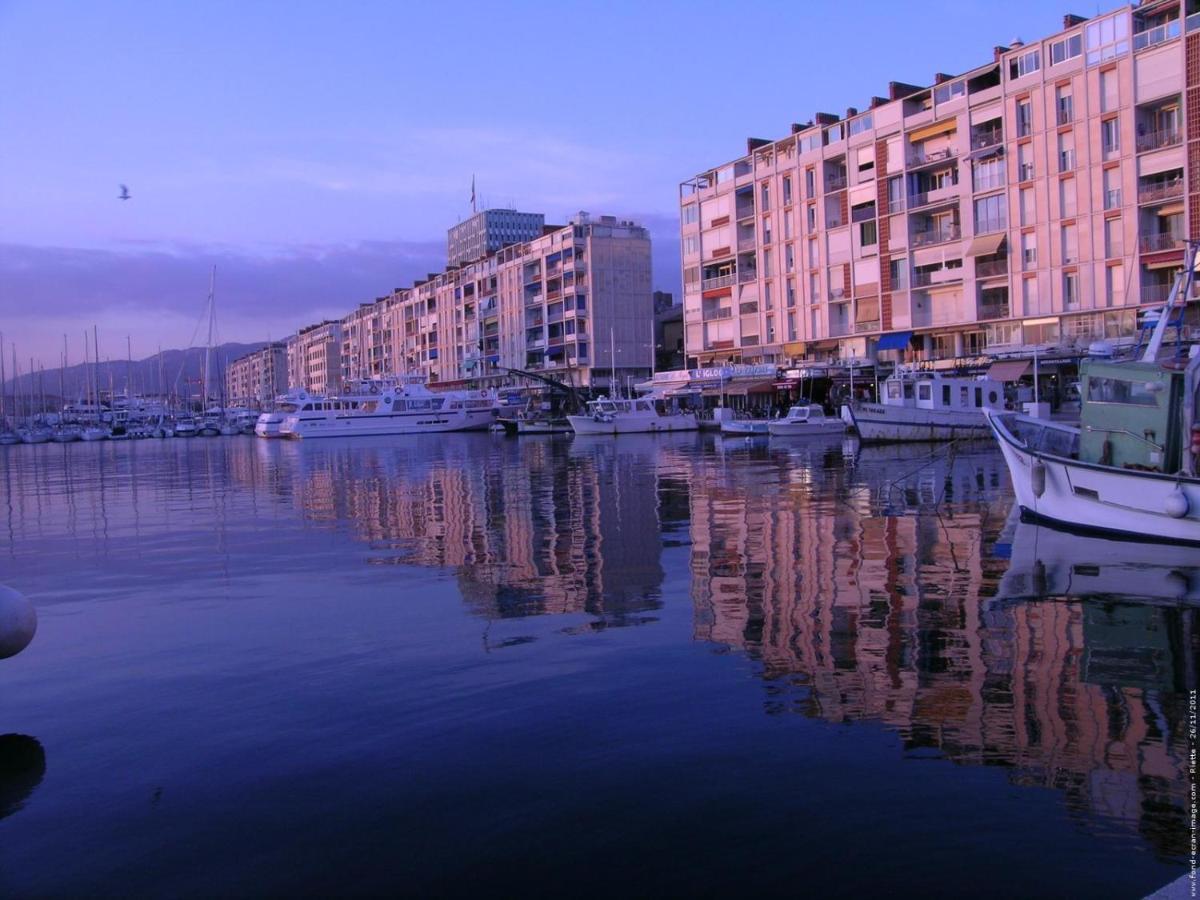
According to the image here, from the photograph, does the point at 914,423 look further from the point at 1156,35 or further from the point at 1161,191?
the point at 1156,35

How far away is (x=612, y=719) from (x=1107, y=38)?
53.9 metres

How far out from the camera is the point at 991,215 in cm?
5903

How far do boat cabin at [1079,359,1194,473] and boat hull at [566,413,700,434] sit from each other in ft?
169

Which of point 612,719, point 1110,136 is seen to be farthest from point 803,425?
point 612,719

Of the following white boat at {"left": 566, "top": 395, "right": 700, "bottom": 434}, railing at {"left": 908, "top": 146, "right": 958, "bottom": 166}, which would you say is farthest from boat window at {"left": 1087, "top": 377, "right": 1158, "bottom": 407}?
white boat at {"left": 566, "top": 395, "right": 700, "bottom": 434}

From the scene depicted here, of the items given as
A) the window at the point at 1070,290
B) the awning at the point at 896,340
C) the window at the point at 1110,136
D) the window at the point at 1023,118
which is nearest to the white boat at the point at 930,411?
the window at the point at 1070,290

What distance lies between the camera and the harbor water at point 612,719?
5746 millimetres

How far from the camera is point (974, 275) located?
59.8 meters

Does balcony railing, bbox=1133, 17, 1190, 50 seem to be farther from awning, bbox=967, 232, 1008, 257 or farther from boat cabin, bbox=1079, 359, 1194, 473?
boat cabin, bbox=1079, 359, 1194, 473

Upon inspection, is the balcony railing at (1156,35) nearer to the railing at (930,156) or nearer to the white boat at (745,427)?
the railing at (930,156)

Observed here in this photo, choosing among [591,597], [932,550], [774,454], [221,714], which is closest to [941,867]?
[221,714]

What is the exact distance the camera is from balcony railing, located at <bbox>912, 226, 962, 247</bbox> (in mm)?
61312

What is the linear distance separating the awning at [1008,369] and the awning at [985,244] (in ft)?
20.3

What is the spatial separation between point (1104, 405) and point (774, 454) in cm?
2605
